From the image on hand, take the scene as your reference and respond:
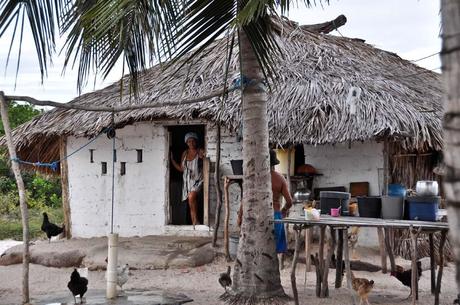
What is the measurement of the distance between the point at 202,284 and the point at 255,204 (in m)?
2.09

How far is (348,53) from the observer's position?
11.4m

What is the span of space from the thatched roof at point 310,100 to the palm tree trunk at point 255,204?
1.90 meters

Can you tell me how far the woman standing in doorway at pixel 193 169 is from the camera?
10797 millimetres

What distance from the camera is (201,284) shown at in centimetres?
844

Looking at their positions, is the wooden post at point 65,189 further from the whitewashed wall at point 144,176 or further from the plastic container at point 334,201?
the plastic container at point 334,201

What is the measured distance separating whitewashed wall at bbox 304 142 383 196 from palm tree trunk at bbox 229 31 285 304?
3.55 metres

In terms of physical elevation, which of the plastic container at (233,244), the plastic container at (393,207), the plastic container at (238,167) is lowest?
the plastic container at (233,244)

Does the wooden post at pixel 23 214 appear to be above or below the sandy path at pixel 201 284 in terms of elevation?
above

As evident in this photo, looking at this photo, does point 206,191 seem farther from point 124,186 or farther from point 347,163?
point 347,163

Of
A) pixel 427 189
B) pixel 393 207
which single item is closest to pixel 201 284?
pixel 393 207

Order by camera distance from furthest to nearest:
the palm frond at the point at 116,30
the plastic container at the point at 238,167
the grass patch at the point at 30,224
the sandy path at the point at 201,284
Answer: the grass patch at the point at 30,224, the plastic container at the point at 238,167, the sandy path at the point at 201,284, the palm frond at the point at 116,30

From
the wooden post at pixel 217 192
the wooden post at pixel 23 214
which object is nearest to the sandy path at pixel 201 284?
the wooden post at pixel 217 192

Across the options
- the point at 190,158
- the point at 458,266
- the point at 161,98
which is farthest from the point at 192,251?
the point at 458,266

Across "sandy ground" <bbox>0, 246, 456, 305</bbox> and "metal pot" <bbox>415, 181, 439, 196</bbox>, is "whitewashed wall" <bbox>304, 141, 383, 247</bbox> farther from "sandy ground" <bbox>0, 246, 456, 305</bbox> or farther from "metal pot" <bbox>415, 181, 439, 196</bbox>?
"metal pot" <bbox>415, 181, 439, 196</bbox>
